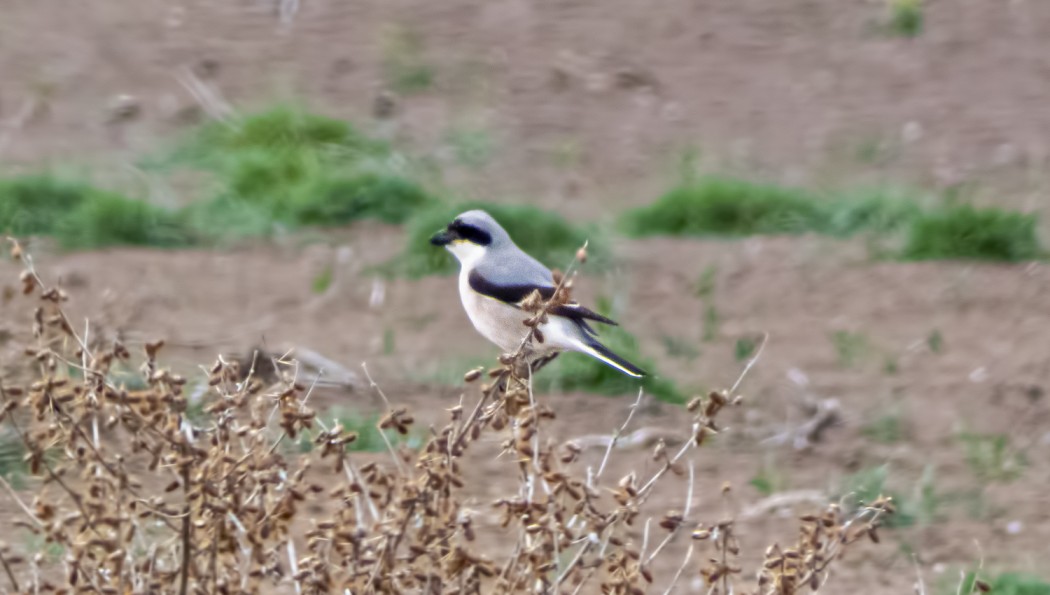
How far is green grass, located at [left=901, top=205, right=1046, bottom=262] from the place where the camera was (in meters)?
8.06

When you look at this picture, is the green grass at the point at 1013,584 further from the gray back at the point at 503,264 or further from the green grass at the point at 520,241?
the green grass at the point at 520,241

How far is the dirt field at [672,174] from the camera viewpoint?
6598 mm

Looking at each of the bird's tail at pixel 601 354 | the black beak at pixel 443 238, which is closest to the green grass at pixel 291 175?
the black beak at pixel 443 238

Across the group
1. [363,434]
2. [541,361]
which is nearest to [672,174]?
[363,434]

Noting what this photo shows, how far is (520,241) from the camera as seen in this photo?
8.12m

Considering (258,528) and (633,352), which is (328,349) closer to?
(633,352)

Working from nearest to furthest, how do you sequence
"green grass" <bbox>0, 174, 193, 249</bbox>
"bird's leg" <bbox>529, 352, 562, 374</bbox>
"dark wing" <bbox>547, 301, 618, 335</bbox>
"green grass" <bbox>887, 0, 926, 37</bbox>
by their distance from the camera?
"dark wing" <bbox>547, 301, 618, 335</bbox> → "bird's leg" <bbox>529, 352, 562, 374</bbox> → "green grass" <bbox>0, 174, 193, 249</bbox> → "green grass" <bbox>887, 0, 926, 37</bbox>

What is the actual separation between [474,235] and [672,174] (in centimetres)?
314

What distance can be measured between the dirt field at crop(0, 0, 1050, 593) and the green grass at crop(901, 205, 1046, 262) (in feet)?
0.38

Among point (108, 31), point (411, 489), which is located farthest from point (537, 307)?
point (108, 31)

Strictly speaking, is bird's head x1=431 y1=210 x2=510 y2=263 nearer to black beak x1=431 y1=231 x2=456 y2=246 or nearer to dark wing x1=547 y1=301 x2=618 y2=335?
black beak x1=431 y1=231 x2=456 y2=246

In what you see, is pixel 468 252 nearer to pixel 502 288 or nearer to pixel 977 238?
pixel 502 288

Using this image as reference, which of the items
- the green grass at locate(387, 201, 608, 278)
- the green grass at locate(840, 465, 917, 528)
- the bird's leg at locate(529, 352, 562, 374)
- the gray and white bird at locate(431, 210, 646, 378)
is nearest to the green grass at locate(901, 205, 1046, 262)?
the green grass at locate(387, 201, 608, 278)

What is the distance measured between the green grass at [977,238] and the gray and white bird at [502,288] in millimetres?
2321
